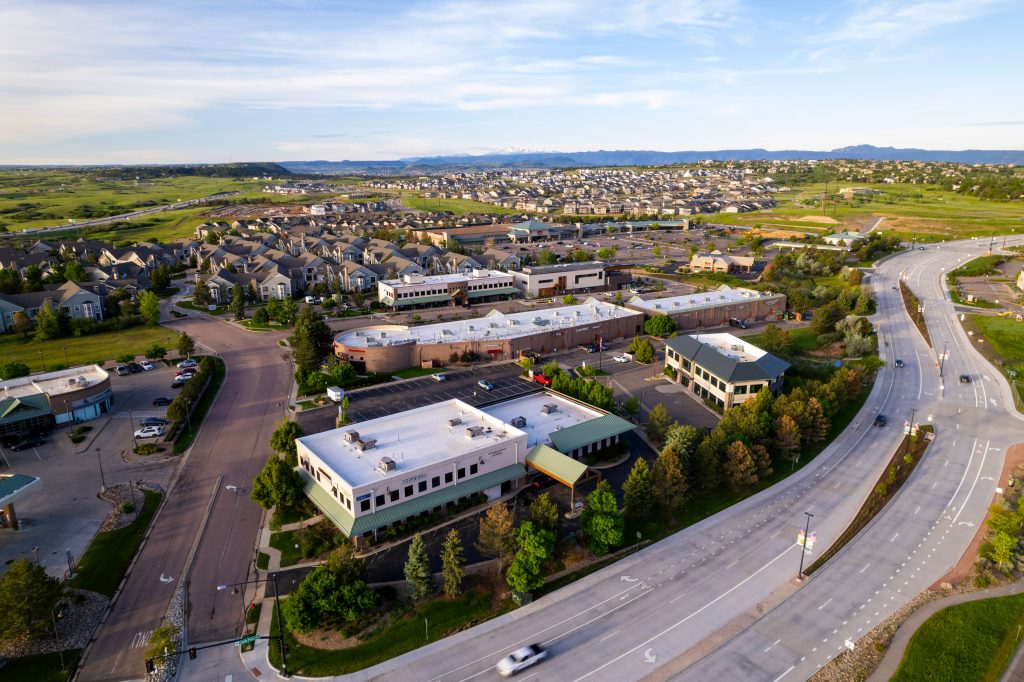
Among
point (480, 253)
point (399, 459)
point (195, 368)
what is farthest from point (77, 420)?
point (480, 253)

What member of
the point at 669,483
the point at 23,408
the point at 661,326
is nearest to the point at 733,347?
the point at 661,326

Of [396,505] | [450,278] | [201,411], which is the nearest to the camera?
[396,505]

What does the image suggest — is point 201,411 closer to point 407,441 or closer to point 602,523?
point 407,441

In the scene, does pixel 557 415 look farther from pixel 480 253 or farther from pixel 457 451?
pixel 480 253

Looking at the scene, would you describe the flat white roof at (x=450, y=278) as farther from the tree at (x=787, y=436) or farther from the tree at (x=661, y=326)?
the tree at (x=787, y=436)

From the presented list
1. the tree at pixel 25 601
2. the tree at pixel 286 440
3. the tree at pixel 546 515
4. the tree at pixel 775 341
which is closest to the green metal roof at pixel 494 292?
the tree at pixel 775 341
